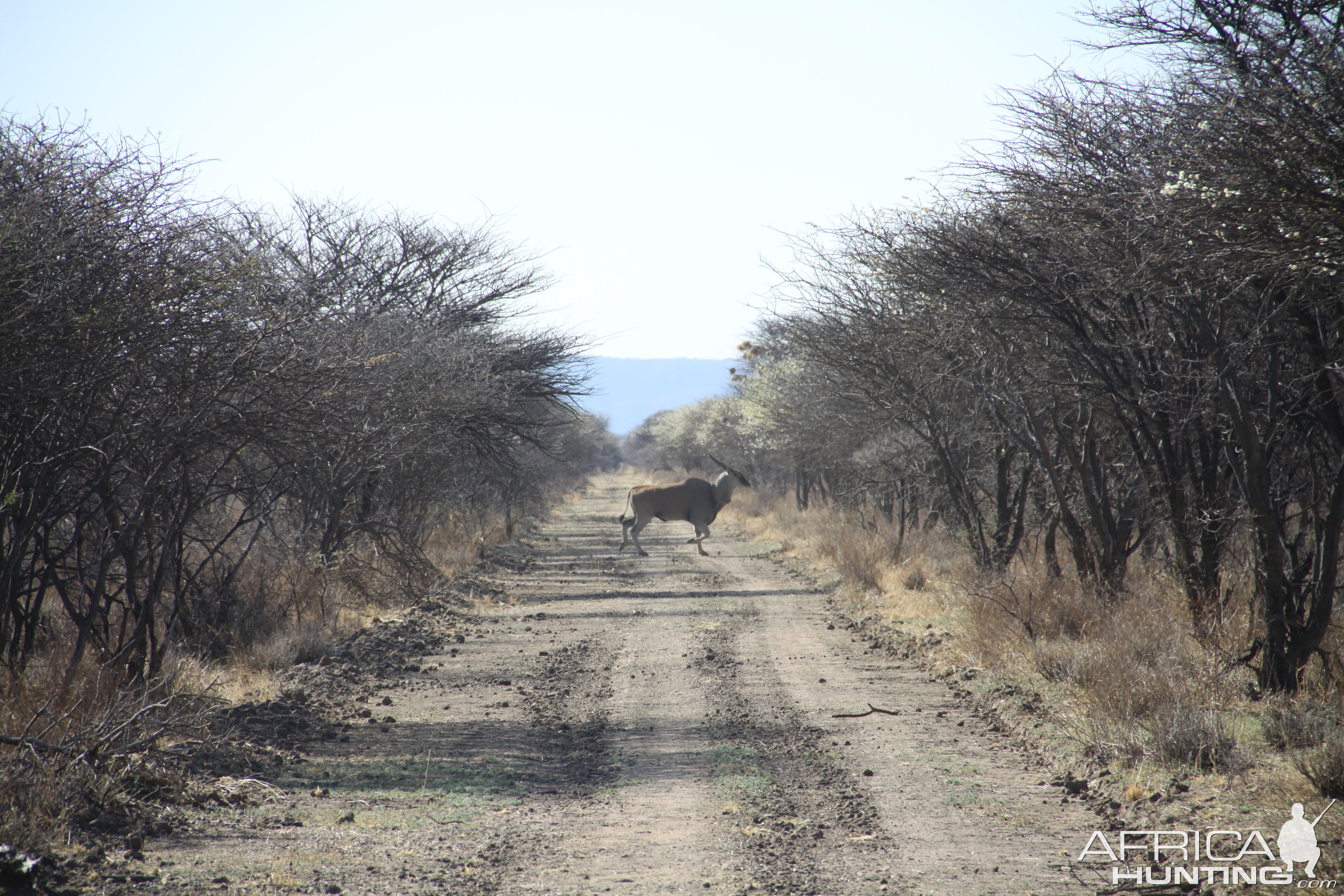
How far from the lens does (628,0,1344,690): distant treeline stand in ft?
16.9

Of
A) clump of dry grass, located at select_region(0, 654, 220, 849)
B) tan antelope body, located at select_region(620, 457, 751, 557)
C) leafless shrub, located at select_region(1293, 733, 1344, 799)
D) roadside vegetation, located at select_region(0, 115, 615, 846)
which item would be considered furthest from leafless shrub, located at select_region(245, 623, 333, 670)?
tan antelope body, located at select_region(620, 457, 751, 557)

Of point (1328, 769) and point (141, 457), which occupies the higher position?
point (141, 457)

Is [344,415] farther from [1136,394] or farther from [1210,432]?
[1210,432]

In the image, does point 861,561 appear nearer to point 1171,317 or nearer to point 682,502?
point 682,502

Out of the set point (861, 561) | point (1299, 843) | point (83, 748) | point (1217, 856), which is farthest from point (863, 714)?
point (861, 561)

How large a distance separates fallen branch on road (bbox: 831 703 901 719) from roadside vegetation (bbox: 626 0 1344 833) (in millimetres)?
1230

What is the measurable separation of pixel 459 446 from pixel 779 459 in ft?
50.7

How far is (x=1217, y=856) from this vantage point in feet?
14.3

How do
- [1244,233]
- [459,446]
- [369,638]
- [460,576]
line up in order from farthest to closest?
1. [460,576]
2. [459,446]
3. [369,638]
4. [1244,233]

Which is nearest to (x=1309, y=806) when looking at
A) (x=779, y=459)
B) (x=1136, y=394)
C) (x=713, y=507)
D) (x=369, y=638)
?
(x=1136, y=394)

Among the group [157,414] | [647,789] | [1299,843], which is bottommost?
[647,789]

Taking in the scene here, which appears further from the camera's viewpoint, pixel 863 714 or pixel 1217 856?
pixel 863 714

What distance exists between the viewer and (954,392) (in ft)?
40.8

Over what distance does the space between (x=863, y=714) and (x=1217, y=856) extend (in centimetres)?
338
